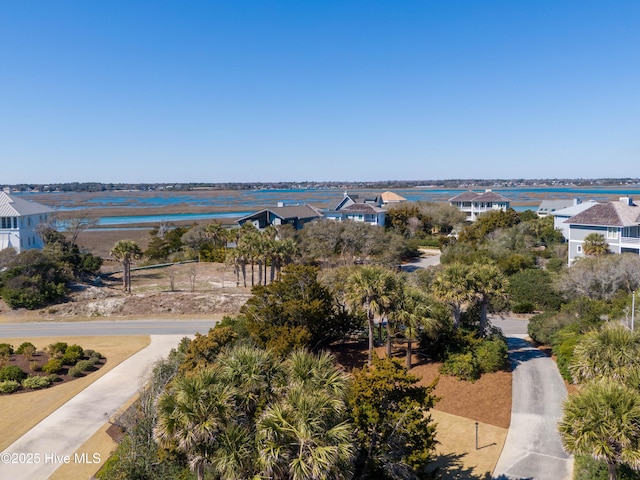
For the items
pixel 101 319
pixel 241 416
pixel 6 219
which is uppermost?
pixel 6 219

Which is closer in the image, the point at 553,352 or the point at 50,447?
the point at 50,447

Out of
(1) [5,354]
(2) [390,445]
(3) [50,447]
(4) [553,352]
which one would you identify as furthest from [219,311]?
(2) [390,445]

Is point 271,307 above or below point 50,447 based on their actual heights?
above

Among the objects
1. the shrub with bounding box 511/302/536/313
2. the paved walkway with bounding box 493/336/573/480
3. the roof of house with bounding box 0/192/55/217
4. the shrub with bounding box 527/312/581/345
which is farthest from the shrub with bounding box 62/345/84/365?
the shrub with bounding box 511/302/536/313

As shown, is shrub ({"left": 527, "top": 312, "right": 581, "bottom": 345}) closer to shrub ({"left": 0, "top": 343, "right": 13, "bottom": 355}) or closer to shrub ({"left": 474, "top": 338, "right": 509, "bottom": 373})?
shrub ({"left": 474, "top": 338, "right": 509, "bottom": 373})

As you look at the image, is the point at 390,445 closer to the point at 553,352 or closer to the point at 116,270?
the point at 553,352

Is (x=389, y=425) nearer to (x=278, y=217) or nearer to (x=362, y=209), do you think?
(x=278, y=217)
